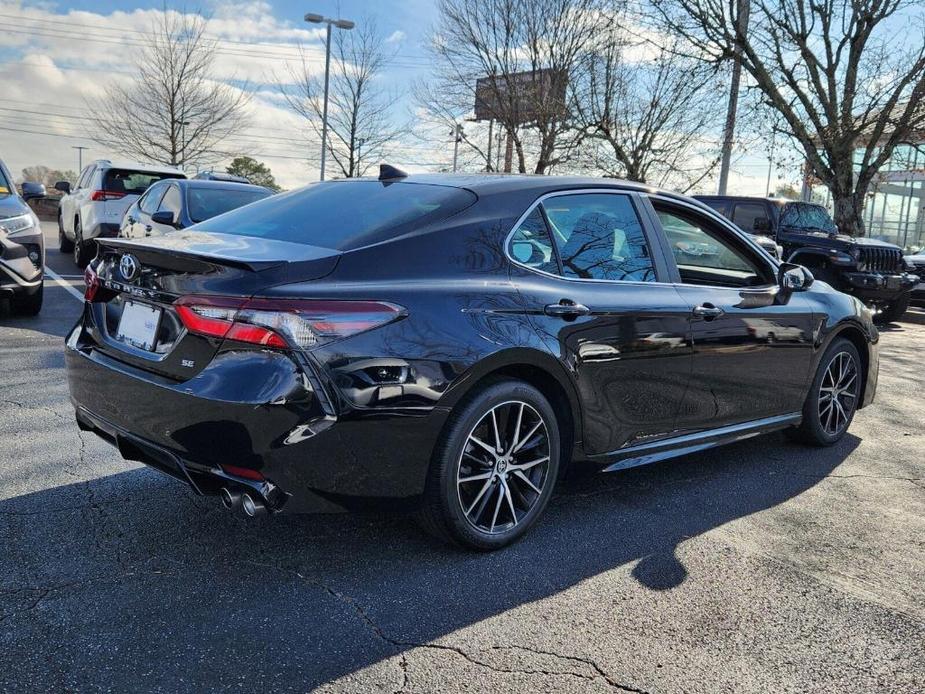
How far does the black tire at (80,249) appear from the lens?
1300 centimetres

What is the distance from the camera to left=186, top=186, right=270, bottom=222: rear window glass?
8.66m

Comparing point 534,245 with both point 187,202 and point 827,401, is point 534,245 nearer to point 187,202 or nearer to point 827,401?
point 827,401

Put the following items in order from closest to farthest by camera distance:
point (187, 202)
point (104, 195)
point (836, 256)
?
1. point (187, 202)
2. point (836, 256)
3. point (104, 195)

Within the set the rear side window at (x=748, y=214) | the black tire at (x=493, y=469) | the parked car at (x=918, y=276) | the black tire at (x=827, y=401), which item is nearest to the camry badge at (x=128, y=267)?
the black tire at (x=493, y=469)

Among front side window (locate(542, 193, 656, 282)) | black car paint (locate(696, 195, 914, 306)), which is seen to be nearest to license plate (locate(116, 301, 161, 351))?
front side window (locate(542, 193, 656, 282))

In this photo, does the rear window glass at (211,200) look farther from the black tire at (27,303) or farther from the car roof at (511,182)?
the car roof at (511,182)

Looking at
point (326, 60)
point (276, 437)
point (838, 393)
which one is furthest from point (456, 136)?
point (276, 437)

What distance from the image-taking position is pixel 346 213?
10.9 feet

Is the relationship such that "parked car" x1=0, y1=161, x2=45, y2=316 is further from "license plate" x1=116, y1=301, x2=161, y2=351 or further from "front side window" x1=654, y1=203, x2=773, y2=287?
"front side window" x1=654, y1=203, x2=773, y2=287

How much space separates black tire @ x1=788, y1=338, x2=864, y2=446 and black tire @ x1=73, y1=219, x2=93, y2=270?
11463 mm

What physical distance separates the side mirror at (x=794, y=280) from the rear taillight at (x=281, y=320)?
2.72 metres

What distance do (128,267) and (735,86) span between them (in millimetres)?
18185

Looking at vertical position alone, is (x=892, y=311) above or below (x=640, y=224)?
below

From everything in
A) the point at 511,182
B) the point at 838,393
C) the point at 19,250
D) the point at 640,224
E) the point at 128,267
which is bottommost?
the point at 838,393
